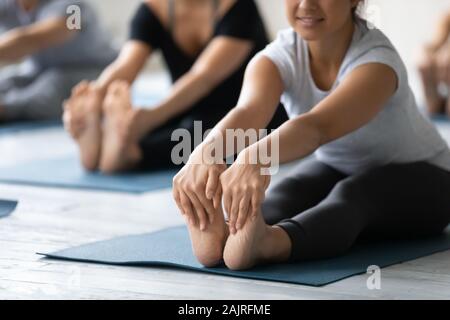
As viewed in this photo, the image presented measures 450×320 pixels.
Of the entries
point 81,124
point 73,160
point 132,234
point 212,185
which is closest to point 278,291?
point 212,185

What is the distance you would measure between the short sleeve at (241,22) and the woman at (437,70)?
1562 mm

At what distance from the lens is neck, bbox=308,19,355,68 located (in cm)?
202

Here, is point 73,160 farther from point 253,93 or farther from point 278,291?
point 278,291

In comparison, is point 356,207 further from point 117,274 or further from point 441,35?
point 441,35

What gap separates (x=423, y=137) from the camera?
2.12 m

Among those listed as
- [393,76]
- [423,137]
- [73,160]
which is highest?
[393,76]

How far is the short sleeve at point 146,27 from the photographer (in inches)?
126

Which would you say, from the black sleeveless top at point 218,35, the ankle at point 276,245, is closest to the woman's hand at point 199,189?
the ankle at point 276,245

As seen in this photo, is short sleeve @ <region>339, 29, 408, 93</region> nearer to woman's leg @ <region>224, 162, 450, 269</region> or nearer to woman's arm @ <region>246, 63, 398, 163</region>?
woman's arm @ <region>246, 63, 398, 163</region>

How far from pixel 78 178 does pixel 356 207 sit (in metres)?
1.28

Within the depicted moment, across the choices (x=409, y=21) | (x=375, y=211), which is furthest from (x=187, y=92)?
(x=409, y=21)

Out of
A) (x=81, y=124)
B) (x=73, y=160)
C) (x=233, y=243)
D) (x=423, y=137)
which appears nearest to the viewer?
(x=233, y=243)

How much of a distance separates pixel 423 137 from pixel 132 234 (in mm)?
667

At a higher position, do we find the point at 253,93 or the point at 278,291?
the point at 253,93
